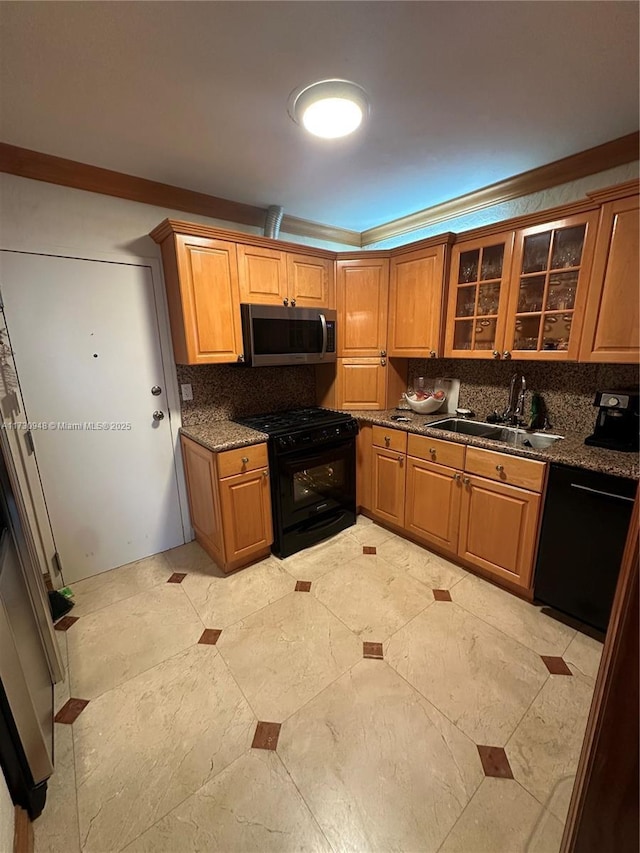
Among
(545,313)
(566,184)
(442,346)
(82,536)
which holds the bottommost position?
(82,536)

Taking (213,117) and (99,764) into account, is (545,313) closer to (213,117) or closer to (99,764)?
(213,117)

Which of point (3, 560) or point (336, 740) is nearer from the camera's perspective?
point (3, 560)

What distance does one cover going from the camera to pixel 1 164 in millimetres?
1745

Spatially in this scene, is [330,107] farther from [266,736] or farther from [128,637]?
[128,637]

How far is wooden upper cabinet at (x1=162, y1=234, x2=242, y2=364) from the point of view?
2.09 metres

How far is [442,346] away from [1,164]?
2.72m

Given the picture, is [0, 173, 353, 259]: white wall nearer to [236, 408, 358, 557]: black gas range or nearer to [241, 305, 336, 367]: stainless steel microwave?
[241, 305, 336, 367]: stainless steel microwave

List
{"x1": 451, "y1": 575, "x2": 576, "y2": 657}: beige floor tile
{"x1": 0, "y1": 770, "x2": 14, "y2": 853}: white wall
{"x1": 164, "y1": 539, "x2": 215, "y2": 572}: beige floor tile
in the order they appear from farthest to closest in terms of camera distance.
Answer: {"x1": 164, "y1": 539, "x2": 215, "y2": 572}: beige floor tile < {"x1": 451, "y1": 575, "x2": 576, "y2": 657}: beige floor tile < {"x1": 0, "y1": 770, "x2": 14, "y2": 853}: white wall

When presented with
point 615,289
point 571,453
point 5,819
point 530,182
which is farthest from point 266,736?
point 530,182

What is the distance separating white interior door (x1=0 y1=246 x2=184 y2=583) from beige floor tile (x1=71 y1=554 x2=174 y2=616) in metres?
0.07

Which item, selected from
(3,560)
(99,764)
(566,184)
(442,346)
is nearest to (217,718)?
(99,764)

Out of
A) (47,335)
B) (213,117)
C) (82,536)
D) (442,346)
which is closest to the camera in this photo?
(213,117)

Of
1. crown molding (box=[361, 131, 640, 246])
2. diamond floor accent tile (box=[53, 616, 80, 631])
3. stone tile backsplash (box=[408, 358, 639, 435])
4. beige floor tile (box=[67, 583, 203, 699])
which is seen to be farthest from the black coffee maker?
diamond floor accent tile (box=[53, 616, 80, 631])

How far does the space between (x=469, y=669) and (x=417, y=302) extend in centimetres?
226
